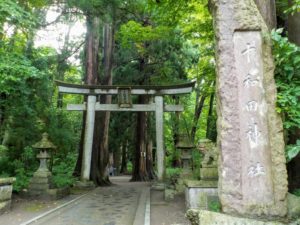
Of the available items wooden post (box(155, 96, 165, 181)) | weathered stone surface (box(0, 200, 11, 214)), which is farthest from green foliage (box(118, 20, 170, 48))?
weathered stone surface (box(0, 200, 11, 214))

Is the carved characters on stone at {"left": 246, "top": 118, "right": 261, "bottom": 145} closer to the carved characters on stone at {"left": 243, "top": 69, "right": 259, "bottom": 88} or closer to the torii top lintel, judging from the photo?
the carved characters on stone at {"left": 243, "top": 69, "right": 259, "bottom": 88}

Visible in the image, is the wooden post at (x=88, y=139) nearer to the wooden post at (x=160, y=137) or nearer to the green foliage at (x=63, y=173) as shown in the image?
the green foliage at (x=63, y=173)

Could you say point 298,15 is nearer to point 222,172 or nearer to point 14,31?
point 222,172

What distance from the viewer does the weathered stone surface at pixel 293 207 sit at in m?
4.15

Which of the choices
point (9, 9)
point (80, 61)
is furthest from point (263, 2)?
point (80, 61)

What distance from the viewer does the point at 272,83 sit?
176 inches

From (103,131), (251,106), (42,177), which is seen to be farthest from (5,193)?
(103,131)

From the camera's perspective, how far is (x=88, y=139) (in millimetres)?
13570

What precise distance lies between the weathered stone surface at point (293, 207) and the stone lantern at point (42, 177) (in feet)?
27.4

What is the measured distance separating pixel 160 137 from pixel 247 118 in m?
9.29

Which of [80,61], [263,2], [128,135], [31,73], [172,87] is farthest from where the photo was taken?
[128,135]

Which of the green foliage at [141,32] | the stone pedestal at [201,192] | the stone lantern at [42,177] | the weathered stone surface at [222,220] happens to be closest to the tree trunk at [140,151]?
the green foliage at [141,32]

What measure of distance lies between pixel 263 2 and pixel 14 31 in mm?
8500

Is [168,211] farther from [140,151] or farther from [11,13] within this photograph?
[140,151]
